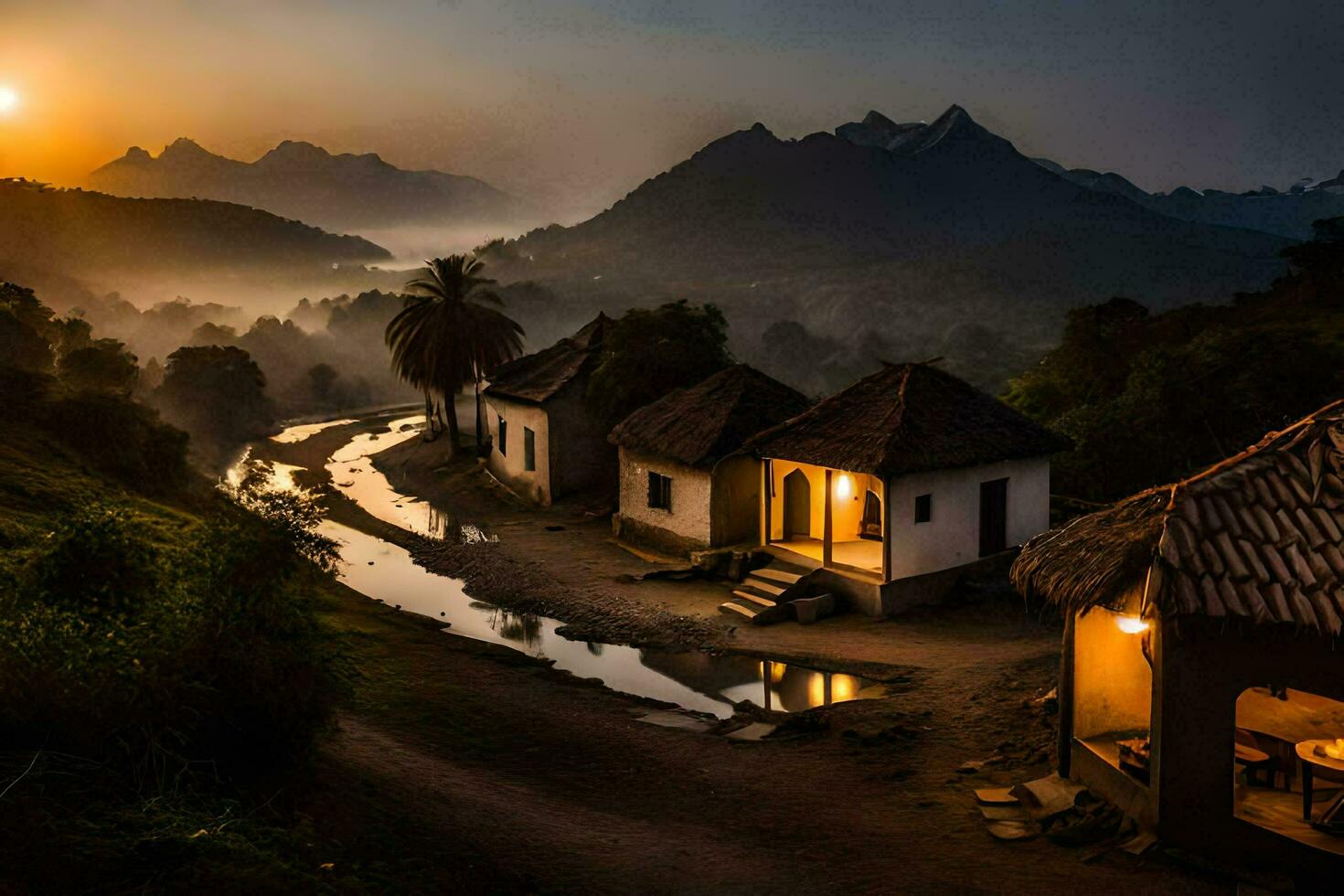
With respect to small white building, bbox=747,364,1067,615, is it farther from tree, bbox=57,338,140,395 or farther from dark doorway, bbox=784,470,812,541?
tree, bbox=57,338,140,395

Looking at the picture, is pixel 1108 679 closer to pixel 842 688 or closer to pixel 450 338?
pixel 842 688

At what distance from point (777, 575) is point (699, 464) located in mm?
3998

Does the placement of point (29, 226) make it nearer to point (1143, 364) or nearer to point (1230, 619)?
point (1143, 364)

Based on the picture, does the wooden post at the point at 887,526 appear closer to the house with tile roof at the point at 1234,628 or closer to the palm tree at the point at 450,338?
the house with tile roof at the point at 1234,628

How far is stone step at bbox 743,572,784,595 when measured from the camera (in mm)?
20219

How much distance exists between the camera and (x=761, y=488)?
24031 mm

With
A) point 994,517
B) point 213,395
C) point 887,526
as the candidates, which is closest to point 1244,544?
point 887,526

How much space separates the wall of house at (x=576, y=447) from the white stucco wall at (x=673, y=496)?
185 inches

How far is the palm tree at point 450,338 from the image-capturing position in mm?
39844

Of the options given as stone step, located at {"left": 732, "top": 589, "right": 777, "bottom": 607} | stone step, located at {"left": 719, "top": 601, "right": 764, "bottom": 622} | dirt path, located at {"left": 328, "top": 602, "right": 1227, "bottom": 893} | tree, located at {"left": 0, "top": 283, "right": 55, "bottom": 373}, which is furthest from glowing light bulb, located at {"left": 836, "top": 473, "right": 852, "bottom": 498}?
tree, located at {"left": 0, "top": 283, "right": 55, "bottom": 373}

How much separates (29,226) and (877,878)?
11857cm

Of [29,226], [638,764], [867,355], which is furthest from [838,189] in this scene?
[638,764]

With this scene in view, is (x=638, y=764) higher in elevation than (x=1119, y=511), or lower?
lower

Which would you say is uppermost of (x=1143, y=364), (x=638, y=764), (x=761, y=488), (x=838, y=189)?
(x=838, y=189)
